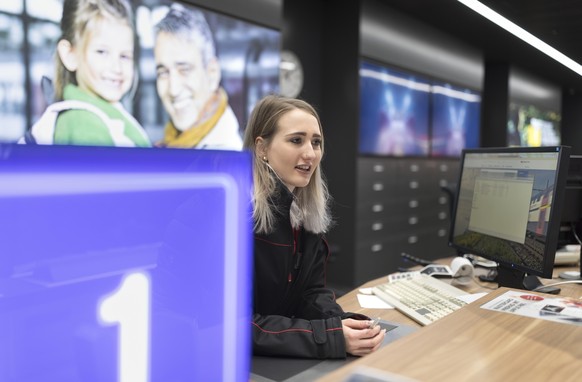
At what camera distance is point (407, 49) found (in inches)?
211

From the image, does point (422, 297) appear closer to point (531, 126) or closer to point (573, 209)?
point (573, 209)

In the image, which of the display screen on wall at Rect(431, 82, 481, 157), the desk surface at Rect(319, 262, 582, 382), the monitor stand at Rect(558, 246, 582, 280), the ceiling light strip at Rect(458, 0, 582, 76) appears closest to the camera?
the desk surface at Rect(319, 262, 582, 382)

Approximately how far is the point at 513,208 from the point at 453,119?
4.93 meters

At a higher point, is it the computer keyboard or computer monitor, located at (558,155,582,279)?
computer monitor, located at (558,155,582,279)

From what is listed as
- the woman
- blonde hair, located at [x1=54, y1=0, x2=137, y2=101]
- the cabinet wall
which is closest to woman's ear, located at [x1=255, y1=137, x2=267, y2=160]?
the woman

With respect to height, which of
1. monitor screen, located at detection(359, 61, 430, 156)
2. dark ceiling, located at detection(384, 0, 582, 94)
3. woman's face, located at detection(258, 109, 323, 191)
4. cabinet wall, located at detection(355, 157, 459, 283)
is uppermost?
dark ceiling, located at detection(384, 0, 582, 94)

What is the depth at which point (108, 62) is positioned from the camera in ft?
9.08

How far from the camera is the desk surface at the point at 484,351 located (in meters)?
0.75

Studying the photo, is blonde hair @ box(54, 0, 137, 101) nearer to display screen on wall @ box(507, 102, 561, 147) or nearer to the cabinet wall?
the cabinet wall

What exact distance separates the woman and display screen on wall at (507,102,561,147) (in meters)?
6.76

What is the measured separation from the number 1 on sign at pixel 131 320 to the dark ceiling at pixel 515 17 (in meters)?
2.94

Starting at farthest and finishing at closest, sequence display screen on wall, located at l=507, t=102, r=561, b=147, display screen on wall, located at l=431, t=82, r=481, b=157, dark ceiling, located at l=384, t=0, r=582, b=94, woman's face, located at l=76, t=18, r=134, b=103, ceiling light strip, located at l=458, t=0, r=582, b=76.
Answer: display screen on wall, located at l=507, t=102, r=561, b=147
display screen on wall, located at l=431, t=82, r=481, b=157
dark ceiling, located at l=384, t=0, r=582, b=94
woman's face, located at l=76, t=18, r=134, b=103
ceiling light strip, located at l=458, t=0, r=582, b=76

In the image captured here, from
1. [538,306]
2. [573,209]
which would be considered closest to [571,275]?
[573,209]

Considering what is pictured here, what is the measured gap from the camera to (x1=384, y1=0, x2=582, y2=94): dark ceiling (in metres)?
4.31
